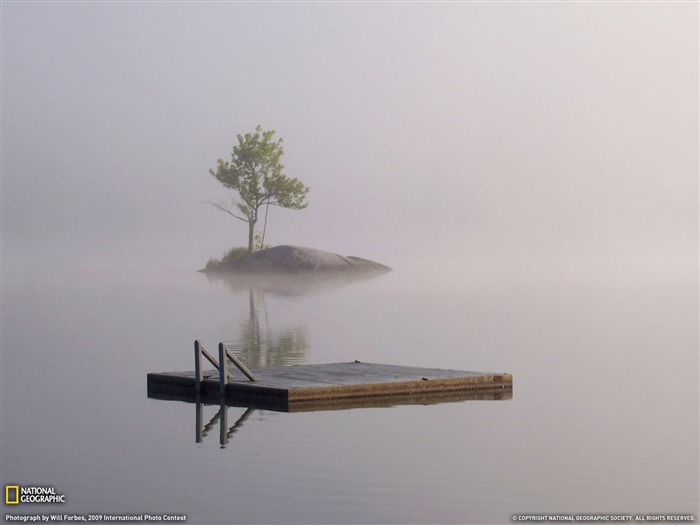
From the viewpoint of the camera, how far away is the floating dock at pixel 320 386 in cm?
2170

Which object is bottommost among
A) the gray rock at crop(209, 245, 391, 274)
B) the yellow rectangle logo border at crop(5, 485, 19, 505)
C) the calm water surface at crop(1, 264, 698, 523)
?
the yellow rectangle logo border at crop(5, 485, 19, 505)

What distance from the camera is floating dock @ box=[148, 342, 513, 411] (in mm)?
21703

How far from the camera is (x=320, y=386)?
2188 centimetres

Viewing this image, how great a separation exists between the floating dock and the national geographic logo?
18.8ft

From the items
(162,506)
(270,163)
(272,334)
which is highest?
(270,163)

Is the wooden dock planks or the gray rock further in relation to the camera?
the gray rock

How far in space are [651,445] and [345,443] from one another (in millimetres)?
4103

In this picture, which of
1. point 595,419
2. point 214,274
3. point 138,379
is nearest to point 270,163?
point 214,274

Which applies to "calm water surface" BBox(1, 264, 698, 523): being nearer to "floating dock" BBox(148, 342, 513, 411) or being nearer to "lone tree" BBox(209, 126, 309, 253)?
"floating dock" BBox(148, 342, 513, 411)

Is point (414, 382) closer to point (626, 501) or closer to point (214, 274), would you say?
point (626, 501)

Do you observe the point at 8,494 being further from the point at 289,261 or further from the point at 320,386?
the point at 289,261

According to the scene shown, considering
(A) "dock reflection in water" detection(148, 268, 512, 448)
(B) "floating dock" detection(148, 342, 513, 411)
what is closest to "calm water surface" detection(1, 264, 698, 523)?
(A) "dock reflection in water" detection(148, 268, 512, 448)

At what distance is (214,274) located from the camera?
84938mm

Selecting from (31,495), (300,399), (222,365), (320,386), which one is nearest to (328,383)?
(320,386)
